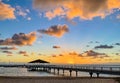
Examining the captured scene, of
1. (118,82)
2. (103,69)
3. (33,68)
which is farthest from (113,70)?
(33,68)

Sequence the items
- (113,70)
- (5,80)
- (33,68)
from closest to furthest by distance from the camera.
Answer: (5,80) < (113,70) < (33,68)

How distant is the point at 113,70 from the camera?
49.4 meters

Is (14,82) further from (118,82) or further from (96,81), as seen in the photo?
(118,82)

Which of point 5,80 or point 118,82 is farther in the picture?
point 118,82

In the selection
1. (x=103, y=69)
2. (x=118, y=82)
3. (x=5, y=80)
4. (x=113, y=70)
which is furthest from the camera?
(x=103, y=69)

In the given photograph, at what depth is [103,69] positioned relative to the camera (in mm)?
55750

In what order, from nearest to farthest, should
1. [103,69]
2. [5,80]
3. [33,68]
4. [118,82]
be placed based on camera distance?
[5,80] < [118,82] < [103,69] < [33,68]

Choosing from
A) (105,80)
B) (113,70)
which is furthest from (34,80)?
(113,70)

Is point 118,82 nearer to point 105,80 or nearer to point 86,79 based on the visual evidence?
point 105,80

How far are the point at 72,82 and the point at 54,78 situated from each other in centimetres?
58

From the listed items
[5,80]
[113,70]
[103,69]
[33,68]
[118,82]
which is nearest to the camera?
[5,80]

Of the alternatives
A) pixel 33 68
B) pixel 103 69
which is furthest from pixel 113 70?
pixel 33 68

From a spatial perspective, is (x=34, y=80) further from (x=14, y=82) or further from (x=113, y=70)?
(x=113, y=70)

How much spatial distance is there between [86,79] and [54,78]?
3.32ft
